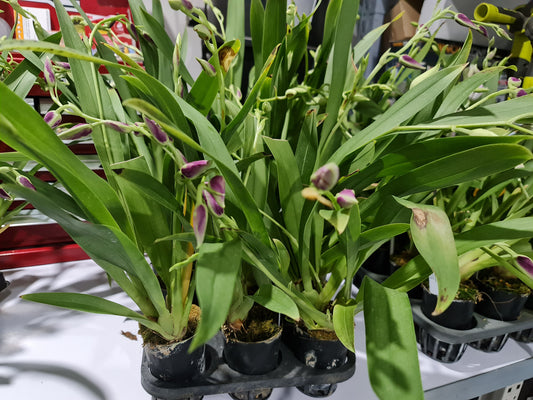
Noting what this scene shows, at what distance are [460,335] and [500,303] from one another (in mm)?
89

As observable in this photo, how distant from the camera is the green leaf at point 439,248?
7.7 inches

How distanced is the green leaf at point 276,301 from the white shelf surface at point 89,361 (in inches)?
5.9

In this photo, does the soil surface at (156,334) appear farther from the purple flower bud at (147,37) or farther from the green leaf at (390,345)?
the purple flower bud at (147,37)

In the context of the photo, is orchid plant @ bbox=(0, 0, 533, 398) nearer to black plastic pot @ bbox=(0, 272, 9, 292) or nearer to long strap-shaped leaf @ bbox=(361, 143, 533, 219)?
long strap-shaped leaf @ bbox=(361, 143, 533, 219)

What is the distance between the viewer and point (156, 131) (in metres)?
0.23

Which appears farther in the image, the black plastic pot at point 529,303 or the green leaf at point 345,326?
the black plastic pot at point 529,303

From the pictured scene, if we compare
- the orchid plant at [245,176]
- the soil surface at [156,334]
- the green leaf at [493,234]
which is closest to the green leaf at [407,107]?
the orchid plant at [245,176]

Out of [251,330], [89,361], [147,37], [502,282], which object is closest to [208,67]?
[147,37]

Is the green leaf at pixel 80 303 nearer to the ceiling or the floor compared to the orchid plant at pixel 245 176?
nearer to the floor

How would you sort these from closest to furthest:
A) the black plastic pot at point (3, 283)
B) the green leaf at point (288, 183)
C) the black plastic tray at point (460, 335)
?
1. the green leaf at point (288, 183)
2. the black plastic tray at point (460, 335)
3. the black plastic pot at point (3, 283)

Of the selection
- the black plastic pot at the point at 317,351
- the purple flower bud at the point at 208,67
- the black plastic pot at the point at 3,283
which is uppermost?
the purple flower bud at the point at 208,67

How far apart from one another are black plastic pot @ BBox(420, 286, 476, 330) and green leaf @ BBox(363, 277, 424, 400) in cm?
18

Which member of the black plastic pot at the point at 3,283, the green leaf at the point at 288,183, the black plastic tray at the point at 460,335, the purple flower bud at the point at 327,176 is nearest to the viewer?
the purple flower bud at the point at 327,176

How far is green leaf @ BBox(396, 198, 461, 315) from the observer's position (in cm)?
20
